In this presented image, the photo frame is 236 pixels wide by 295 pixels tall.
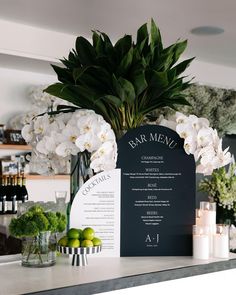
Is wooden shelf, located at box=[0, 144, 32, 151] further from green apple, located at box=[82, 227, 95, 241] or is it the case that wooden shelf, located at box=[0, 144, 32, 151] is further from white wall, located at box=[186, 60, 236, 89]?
green apple, located at box=[82, 227, 95, 241]

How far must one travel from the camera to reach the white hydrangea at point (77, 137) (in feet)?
4.66

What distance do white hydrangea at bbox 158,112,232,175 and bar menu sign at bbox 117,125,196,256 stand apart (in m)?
0.05

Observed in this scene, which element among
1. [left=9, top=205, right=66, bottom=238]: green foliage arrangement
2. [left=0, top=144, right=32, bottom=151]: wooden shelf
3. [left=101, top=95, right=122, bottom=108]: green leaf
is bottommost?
[left=9, top=205, right=66, bottom=238]: green foliage arrangement

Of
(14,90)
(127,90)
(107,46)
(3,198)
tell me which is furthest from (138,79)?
(14,90)

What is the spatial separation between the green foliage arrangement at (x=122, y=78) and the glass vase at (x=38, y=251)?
0.45 m

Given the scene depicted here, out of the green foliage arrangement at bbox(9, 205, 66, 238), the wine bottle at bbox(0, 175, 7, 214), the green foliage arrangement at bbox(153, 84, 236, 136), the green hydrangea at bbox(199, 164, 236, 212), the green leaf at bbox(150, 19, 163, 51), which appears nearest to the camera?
the green foliage arrangement at bbox(9, 205, 66, 238)

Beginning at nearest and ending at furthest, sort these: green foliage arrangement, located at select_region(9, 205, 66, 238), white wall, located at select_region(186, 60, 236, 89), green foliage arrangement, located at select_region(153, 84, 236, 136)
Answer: green foliage arrangement, located at select_region(9, 205, 66, 238) < green foliage arrangement, located at select_region(153, 84, 236, 136) < white wall, located at select_region(186, 60, 236, 89)

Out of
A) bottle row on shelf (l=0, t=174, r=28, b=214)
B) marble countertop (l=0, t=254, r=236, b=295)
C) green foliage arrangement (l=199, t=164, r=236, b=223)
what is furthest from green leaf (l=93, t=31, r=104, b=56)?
Result: bottle row on shelf (l=0, t=174, r=28, b=214)

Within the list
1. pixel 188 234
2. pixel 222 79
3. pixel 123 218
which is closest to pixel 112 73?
pixel 123 218

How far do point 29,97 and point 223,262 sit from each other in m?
3.72

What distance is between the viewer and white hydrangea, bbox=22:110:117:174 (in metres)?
1.42

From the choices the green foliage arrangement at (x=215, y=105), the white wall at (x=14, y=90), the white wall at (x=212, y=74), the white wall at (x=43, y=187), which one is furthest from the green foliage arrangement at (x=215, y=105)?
the white wall at (x=14, y=90)

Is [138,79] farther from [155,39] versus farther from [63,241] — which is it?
[63,241]

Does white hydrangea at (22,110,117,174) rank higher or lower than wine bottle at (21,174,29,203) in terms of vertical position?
higher
